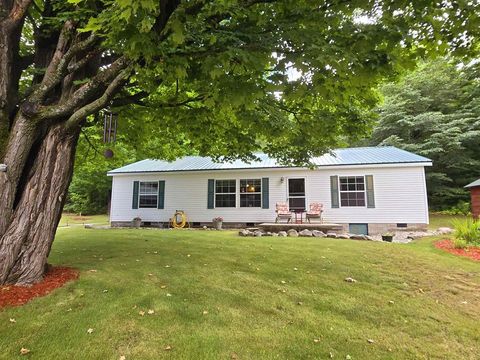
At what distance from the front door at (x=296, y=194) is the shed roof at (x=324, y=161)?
1.13 meters

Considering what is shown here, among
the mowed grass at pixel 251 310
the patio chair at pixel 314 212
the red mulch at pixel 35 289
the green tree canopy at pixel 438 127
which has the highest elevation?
the green tree canopy at pixel 438 127

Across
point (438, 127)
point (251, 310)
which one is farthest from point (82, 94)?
point (438, 127)

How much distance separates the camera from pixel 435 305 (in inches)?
179

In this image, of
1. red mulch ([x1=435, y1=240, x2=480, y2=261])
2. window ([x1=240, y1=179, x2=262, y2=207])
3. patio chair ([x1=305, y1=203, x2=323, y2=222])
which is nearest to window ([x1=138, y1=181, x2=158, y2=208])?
window ([x1=240, y1=179, x2=262, y2=207])

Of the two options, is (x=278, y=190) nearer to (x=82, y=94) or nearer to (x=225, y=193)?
(x=225, y=193)

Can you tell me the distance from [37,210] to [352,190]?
12.8 meters

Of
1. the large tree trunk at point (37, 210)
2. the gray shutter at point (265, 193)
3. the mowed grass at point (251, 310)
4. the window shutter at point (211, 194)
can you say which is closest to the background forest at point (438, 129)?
the window shutter at point (211, 194)

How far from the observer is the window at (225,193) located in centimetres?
1592

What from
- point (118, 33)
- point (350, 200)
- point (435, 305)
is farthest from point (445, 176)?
point (118, 33)

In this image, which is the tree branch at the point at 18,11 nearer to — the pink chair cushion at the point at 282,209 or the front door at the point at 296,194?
the pink chair cushion at the point at 282,209

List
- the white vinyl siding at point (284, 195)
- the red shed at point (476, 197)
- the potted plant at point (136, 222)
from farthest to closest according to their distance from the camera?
the potted plant at point (136, 222)
the red shed at point (476, 197)
the white vinyl siding at point (284, 195)

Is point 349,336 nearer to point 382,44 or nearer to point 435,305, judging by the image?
point 435,305

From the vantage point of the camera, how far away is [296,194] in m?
15.3

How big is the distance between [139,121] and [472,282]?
26.1ft
